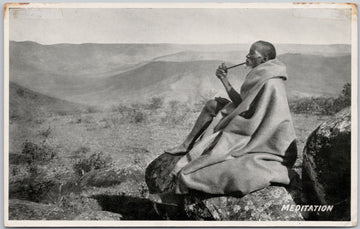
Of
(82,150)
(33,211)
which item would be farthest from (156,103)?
(33,211)

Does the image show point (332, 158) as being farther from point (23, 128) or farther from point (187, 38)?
point (23, 128)

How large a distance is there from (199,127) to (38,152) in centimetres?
200

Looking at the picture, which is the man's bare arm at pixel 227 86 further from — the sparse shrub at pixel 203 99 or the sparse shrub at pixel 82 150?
the sparse shrub at pixel 82 150

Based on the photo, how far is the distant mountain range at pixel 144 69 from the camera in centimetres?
722

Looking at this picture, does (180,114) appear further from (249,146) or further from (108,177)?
(108,177)

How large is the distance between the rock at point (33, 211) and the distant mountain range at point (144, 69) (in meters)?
1.36

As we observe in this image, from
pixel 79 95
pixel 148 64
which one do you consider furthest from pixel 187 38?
pixel 79 95

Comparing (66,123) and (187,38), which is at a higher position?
(187,38)

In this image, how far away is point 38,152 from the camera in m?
7.11

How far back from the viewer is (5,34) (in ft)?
23.8

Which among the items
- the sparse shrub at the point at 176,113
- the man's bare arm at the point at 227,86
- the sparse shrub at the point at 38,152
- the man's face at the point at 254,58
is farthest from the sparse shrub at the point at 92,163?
the man's face at the point at 254,58

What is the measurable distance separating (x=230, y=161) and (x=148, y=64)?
1682 millimetres

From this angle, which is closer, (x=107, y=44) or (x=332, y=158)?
(x=332, y=158)

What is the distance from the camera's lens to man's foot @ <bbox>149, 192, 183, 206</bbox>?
6766mm
